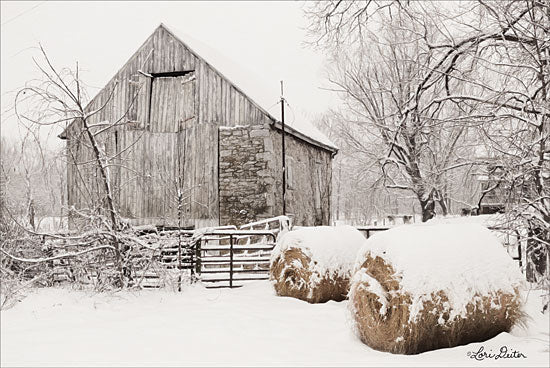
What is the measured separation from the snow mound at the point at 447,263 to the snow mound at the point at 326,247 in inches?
109

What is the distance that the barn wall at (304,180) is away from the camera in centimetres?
1469

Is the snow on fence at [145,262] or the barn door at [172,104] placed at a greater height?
the barn door at [172,104]

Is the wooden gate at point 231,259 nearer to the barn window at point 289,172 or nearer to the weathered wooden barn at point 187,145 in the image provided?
the weathered wooden barn at point 187,145

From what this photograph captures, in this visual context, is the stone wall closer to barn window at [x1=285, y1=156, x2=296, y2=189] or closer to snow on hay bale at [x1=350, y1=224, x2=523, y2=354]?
barn window at [x1=285, y1=156, x2=296, y2=189]

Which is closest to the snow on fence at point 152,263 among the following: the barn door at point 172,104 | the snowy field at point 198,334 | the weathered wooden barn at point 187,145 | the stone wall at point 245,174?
the snowy field at point 198,334

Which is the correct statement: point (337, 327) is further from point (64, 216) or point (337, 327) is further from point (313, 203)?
point (313, 203)

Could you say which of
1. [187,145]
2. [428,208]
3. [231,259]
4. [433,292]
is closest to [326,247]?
[231,259]

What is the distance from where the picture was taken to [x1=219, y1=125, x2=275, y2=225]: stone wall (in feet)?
45.2

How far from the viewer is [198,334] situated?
6.34 m

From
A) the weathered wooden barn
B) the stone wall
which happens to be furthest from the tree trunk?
the stone wall

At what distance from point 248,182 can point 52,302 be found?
21.9 feet
